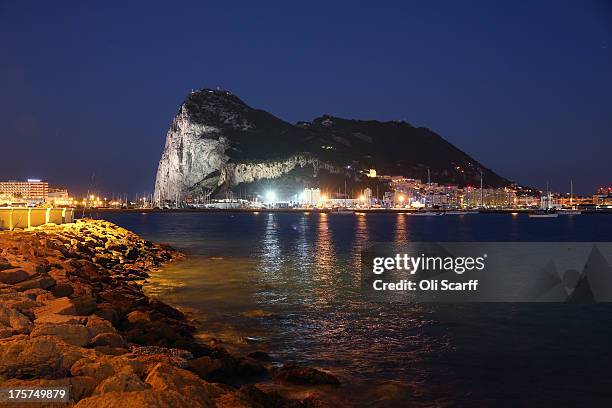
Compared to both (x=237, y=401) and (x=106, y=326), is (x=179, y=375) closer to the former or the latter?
(x=237, y=401)

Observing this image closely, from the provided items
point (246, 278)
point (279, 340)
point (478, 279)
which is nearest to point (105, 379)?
point (279, 340)

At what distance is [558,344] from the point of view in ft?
48.6

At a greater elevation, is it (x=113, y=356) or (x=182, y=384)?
(x=113, y=356)

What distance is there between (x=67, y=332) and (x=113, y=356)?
1409mm

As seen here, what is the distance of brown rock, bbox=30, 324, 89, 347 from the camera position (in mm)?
9227

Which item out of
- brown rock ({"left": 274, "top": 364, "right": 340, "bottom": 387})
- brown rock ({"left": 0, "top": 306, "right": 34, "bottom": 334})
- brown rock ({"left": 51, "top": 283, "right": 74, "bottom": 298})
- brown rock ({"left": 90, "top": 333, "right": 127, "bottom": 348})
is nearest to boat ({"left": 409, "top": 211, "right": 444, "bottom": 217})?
brown rock ({"left": 51, "top": 283, "right": 74, "bottom": 298})

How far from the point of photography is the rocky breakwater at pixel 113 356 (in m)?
6.80

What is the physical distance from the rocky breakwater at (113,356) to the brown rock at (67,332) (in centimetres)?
2

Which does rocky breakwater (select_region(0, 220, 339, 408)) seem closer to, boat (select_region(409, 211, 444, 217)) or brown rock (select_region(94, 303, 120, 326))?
brown rock (select_region(94, 303, 120, 326))

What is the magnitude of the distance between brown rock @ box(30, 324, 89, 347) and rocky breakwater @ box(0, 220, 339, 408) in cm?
2

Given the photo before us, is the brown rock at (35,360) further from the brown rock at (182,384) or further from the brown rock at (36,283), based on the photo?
the brown rock at (36,283)

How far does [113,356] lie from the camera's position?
8484 mm

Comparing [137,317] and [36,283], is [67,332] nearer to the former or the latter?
[137,317]

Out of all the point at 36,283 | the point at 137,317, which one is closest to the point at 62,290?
the point at 36,283
